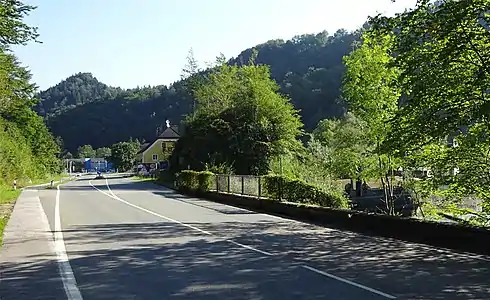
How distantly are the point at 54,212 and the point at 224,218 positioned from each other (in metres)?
8.78

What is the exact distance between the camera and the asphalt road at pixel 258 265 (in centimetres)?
883

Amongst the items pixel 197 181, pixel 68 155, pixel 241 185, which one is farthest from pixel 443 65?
pixel 68 155

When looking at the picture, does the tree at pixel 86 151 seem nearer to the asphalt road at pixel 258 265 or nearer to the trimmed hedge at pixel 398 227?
the trimmed hedge at pixel 398 227

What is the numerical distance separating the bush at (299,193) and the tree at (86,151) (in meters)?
157

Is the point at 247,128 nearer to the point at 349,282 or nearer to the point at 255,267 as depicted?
the point at 255,267

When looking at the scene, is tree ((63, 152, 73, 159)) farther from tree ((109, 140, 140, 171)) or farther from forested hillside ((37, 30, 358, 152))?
tree ((109, 140, 140, 171))

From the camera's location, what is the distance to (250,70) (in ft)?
188

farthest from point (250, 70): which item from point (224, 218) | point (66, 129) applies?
point (66, 129)

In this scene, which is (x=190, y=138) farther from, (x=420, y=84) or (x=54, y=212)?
(x=420, y=84)

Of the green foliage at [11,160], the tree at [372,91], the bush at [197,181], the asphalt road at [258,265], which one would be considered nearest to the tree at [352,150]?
the tree at [372,91]

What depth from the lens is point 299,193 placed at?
86.6ft

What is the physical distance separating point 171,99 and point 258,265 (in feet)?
430

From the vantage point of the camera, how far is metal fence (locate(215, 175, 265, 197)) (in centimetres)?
Result: 2980

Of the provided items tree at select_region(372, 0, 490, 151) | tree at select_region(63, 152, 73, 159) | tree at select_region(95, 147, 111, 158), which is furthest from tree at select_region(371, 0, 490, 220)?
tree at select_region(63, 152, 73, 159)
